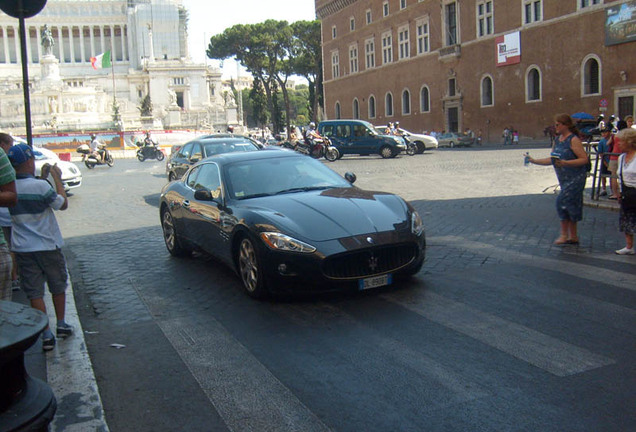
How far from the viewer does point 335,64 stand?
70938 mm

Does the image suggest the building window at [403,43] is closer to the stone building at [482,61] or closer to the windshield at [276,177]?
the stone building at [482,61]

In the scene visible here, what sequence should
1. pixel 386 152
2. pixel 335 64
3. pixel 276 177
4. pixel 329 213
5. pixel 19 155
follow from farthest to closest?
pixel 335 64, pixel 386 152, pixel 276 177, pixel 329 213, pixel 19 155

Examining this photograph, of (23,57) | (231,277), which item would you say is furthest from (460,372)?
(23,57)

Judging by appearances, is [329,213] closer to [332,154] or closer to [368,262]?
[368,262]

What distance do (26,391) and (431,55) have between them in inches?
2077

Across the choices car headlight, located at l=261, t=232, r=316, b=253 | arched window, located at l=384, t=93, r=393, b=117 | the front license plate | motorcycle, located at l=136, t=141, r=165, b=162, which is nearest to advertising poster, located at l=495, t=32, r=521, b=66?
arched window, located at l=384, t=93, r=393, b=117

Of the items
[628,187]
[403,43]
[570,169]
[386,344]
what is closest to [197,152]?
[570,169]

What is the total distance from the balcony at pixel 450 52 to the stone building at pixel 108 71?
3177 cm

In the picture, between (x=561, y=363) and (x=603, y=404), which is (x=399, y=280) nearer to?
(x=561, y=363)

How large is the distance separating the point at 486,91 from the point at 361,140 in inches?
768

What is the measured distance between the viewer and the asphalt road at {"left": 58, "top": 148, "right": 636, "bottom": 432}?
373 cm

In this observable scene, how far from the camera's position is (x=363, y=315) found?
18.5ft

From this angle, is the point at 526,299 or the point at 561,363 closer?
the point at 561,363

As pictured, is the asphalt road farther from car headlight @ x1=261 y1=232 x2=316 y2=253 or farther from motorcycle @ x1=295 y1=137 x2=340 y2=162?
motorcycle @ x1=295 y1=137 x2=340 y2=162
